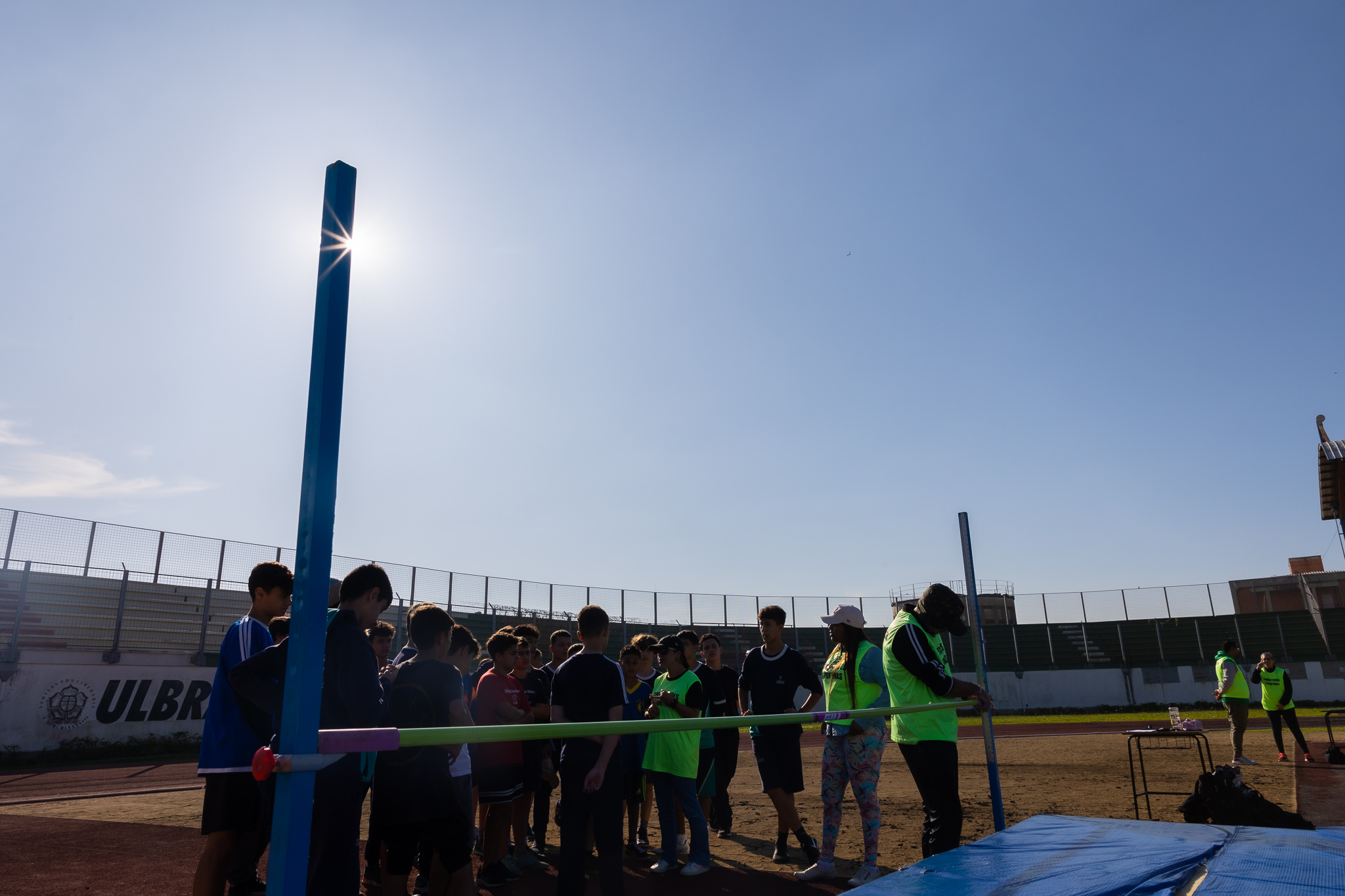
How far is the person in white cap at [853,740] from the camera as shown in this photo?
5.01 metres

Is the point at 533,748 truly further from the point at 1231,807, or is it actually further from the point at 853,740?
the point at 1231,807

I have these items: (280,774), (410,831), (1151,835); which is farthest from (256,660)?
(1151,835)

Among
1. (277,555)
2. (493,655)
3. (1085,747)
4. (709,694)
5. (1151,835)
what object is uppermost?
(277,555)

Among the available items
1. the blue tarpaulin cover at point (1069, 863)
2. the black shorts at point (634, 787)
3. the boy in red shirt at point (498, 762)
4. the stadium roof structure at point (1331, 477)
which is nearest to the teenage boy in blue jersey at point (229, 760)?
the boy in red shirt at point (498, 762)

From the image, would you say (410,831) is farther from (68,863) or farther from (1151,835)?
(68,863)

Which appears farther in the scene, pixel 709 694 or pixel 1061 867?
pixel 709 694

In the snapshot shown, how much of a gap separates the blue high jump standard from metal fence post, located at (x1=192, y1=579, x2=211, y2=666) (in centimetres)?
1766

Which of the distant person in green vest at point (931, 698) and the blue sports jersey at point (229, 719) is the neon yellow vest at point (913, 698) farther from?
the blue sports jersey at point (229, 719)

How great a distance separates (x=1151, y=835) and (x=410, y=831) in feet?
11.8

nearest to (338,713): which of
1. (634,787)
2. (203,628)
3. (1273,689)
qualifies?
(634,787)

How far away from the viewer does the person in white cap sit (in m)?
5.01

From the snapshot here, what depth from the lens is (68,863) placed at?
559cm

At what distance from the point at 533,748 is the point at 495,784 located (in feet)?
3.08

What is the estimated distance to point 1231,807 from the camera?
17.9 ft
